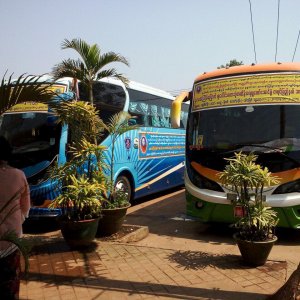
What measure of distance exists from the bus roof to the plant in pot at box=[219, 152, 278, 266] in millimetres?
2197

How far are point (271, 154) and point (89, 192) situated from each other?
9.77ft

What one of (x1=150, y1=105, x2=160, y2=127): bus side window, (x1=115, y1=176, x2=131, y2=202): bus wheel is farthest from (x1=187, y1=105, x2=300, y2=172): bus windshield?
(x1=150, y1=105, x2=160, y2=127): bus side window

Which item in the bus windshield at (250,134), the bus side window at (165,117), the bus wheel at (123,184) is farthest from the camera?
the bus side window at (165,117)

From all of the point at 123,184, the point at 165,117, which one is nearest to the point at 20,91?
the point at 123,184

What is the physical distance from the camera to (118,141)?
361 inches

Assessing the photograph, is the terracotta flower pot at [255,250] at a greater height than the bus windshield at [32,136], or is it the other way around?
the bus windshield at [32,136]

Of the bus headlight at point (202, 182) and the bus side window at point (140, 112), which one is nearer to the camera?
the bus headlight at point (202, 182)

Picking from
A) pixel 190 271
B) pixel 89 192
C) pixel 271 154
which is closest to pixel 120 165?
pixel 89 192

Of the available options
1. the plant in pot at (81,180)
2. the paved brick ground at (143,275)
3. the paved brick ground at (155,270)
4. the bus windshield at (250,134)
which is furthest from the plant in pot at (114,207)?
the bus windshield at (250,134)

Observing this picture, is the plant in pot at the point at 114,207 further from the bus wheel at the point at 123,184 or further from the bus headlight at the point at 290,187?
the bus headlight at the point at 290,187

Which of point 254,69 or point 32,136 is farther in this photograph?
point 32,136

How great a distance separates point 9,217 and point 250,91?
188 inches

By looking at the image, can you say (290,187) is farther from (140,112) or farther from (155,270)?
(140,112)

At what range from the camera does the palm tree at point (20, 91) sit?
3574mm
